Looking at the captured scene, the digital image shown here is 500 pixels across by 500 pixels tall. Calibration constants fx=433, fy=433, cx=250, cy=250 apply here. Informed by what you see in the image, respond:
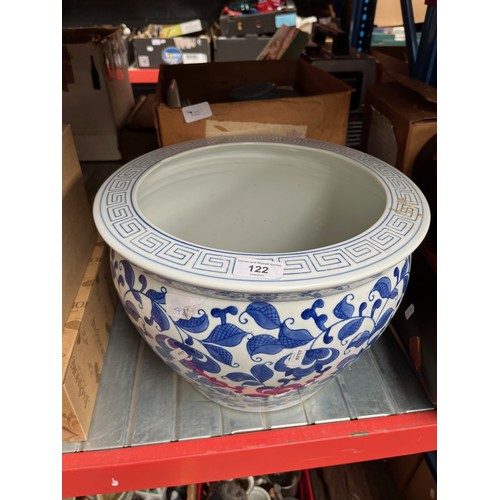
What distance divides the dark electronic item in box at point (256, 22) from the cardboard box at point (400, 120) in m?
1.35

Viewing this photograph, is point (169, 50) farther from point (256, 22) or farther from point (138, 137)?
point (138, 137)

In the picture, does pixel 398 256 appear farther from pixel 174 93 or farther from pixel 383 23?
pixel 383 23

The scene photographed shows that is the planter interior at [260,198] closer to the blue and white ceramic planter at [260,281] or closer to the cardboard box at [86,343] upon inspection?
the blue and white ceramic planter at [260,281]

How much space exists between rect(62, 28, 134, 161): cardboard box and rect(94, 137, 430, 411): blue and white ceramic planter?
18.6 inches

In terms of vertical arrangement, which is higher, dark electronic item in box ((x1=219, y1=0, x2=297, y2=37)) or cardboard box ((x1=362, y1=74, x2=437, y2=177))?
dark electronic item in box ((x1=219, y1=0, x2=297, y2=37))

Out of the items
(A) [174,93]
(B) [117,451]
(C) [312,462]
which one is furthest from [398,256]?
(A) [174,93]

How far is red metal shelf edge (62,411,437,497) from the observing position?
548mm

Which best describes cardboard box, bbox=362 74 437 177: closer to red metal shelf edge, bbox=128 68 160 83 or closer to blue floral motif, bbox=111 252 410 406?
blue floral motif, bbox=111 252 410 406

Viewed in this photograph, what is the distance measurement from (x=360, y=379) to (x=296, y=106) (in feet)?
1.54

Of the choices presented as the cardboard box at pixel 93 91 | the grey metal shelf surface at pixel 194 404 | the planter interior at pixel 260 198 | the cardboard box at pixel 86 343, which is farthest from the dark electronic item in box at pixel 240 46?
the grey metal shelf surface at pixel 194 404

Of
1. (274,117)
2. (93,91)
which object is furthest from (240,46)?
(274,117)

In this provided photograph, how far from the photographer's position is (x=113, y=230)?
1.57ft

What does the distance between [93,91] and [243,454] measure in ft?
2.94

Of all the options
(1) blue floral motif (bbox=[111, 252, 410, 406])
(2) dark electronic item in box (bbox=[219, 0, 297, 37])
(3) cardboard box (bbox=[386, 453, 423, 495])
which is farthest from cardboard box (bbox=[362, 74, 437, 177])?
(2) dark electronic item in box (bbox=[219, 0, 297, 37])
